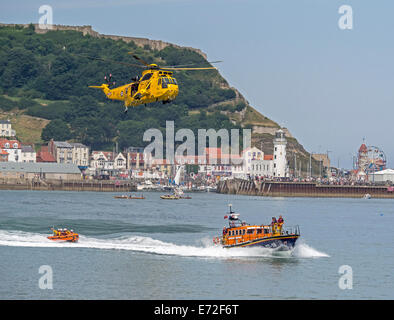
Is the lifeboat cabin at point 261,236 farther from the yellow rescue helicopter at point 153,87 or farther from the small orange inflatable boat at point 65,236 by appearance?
the small orange inflatable boat at point 65,236

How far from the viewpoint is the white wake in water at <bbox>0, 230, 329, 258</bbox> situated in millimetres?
67875

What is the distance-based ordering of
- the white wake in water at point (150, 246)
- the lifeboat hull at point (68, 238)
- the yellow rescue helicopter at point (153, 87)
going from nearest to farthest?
1. the yellow rescue helicopter at point (153, 87)
2. the white wake in water at point (150, 246)
3. the lifeboat hull at point (68, 238)

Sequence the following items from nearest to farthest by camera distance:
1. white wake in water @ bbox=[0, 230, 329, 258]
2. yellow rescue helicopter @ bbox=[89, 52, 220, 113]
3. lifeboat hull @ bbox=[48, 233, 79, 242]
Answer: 1. yellow rescue helicopter @ bbox=[89, 52, 220, 113]
2. white wake in water @ bbox=[0, 230, 329, 258]
3. lifeboat hull @ bbox=[48, 233, 79, 242]

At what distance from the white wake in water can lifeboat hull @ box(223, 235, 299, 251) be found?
35 centimetres

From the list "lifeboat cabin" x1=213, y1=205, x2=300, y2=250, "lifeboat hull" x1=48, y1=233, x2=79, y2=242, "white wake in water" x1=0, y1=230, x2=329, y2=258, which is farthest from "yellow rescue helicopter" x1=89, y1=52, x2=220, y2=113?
"lifeboat hull" x1=48, y1=233, x2=79, y2=242

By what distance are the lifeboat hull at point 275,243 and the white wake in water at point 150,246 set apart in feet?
1.15

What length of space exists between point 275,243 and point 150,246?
42.2 ft

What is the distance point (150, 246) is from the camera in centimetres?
7394

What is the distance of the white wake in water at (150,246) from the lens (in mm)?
67875

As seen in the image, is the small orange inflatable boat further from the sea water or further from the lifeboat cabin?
the lifeboat cabin

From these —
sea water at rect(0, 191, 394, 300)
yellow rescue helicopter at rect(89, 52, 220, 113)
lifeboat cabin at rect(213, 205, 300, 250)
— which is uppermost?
yellow rescue helicopter at rect(89, 52, 220, 113)

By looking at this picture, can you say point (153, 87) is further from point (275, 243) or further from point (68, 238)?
point (68, 238)

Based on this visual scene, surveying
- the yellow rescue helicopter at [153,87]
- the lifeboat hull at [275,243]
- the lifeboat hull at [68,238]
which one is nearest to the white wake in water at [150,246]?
the lifeboat hull at [275,243]
